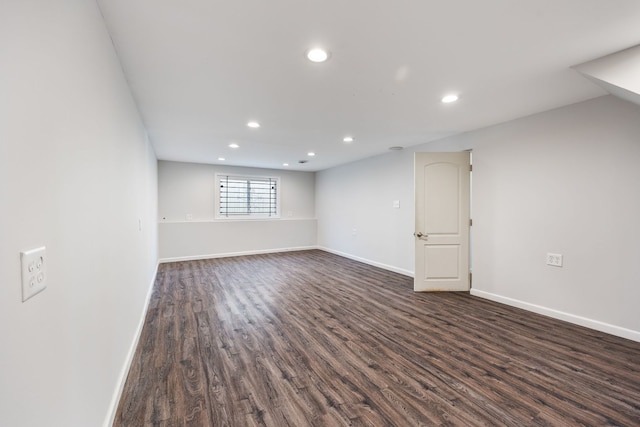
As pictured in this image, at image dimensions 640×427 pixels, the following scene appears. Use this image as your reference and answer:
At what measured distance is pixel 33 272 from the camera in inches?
31.0

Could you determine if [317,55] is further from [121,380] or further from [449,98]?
[121,380]

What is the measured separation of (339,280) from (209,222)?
12.4 ft

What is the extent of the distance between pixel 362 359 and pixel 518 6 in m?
2.65

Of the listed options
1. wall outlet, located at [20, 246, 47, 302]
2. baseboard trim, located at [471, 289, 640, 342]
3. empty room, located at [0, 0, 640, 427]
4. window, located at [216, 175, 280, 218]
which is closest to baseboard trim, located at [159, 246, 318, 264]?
window, located at [216, 175, 280, 218]

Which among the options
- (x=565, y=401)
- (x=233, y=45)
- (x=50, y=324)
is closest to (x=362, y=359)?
(x=565, y=401)

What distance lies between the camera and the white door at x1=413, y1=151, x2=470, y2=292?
410cm

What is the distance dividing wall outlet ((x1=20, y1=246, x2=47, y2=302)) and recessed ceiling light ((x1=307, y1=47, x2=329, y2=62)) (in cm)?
185

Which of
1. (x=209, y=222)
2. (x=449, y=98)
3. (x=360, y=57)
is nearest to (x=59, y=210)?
(x=360, y=57)

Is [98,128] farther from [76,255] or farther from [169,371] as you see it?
[169,371]

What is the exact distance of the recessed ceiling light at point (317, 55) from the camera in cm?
193

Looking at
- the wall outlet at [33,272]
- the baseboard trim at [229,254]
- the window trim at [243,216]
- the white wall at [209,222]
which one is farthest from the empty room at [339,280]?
the window trim at [243,216]

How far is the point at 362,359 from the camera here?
234cm

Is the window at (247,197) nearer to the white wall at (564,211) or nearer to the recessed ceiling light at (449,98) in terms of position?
the white wall at (564,211)

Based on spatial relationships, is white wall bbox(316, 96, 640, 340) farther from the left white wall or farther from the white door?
the left white wall
